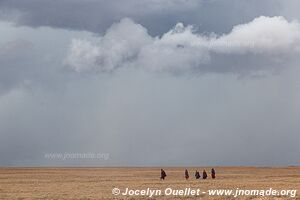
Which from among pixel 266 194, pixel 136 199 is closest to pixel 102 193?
pixel 136 199

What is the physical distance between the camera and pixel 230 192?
38.5m

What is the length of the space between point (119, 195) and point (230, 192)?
25.4ft

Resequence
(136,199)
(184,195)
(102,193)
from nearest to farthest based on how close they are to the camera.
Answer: (136,199) < (184,195) < (102,193)

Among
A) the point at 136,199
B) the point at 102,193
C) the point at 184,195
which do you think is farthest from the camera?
the point at 102,193

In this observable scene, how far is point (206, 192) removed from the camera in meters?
39.6

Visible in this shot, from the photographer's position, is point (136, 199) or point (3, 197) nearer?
point (136, 199)

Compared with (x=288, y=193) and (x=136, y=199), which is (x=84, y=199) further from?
(x=288, y=193)

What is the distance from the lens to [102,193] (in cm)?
4078

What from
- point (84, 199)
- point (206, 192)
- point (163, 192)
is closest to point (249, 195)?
point (206, 192)

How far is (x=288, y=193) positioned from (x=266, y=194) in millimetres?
1540

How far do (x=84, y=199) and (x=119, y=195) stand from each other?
287 centimetres

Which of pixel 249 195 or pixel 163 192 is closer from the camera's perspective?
pixel 249 195

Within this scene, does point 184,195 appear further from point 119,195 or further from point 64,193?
point 64,193

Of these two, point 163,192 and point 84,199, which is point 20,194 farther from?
point 163,192
